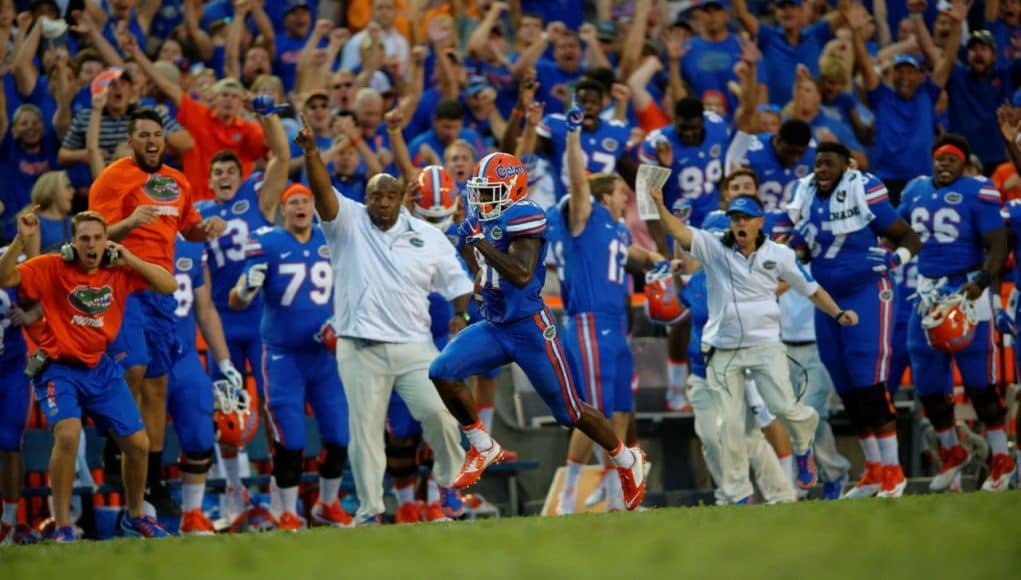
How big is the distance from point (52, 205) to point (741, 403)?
5022mm

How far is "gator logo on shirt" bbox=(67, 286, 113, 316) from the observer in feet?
32.5

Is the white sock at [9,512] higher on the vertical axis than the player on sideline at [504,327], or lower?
lower

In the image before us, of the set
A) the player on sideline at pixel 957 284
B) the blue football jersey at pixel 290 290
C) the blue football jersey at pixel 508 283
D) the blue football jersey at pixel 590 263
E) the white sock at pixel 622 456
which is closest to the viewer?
the blue football jersey at pixel 508 283

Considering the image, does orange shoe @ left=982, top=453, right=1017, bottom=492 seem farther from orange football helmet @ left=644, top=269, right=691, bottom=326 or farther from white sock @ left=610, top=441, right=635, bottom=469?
white sock @ left=610, top=441, right=635, bottom=469

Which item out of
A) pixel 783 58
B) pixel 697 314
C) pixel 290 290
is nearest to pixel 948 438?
pixel 697 314

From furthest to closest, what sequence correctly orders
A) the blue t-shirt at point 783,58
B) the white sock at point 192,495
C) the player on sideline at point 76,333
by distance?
the blue t-shirt at point 783,58 < the white sock at point 192,495 < the player on sideline at point 76,333

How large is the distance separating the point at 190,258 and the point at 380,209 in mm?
1727

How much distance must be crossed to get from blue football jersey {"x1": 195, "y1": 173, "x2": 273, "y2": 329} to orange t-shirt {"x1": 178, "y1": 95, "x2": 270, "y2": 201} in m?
1.04

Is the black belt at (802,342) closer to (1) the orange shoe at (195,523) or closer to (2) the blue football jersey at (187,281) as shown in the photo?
(2) the blue football jersey at (187,281)

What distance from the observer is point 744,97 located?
14.4 meters

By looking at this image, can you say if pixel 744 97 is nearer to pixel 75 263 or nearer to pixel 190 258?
pixel 190 258

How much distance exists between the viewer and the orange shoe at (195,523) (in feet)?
35.9

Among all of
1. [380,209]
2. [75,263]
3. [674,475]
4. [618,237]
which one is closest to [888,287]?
[618,237]

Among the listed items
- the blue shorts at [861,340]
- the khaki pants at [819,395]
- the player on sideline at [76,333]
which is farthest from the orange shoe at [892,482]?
the player on sideline at [76,333]
